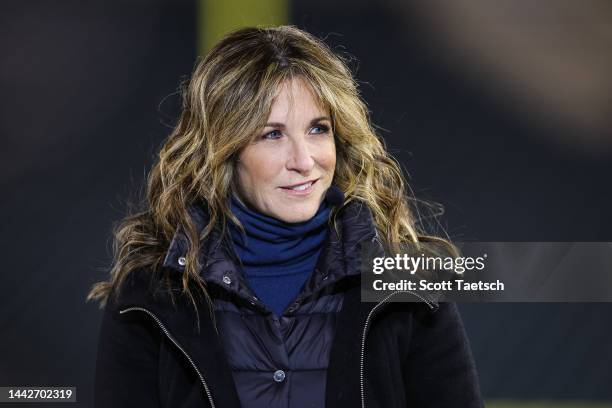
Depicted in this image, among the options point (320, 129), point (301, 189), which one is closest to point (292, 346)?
point (301, 189)

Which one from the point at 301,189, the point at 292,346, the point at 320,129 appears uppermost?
the point at 320,129

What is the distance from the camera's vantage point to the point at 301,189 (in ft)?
4.50

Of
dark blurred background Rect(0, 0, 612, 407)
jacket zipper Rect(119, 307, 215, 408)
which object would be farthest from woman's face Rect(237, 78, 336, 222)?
dark blurred background Rect(0, 0, 612, 407)

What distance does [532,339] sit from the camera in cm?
179

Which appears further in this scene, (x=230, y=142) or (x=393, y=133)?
(x=393, y=133)

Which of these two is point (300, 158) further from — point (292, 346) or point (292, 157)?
point (292, 346)

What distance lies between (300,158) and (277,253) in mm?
157

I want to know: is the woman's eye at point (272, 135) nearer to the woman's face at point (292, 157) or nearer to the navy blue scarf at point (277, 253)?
the woman's face at point (292, 157)

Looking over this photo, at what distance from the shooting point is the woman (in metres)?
1.30

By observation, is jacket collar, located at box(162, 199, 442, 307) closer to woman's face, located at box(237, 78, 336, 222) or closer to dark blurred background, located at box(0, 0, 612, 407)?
woman's face, located at box(237, 78, 336, 222)

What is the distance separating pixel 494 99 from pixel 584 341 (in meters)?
0.54

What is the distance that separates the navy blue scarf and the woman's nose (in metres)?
0.09

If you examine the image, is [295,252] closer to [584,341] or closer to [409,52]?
[409,52]

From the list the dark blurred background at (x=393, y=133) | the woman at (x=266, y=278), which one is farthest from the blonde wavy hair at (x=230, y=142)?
the dark blurred background at (x=393, y=133)
